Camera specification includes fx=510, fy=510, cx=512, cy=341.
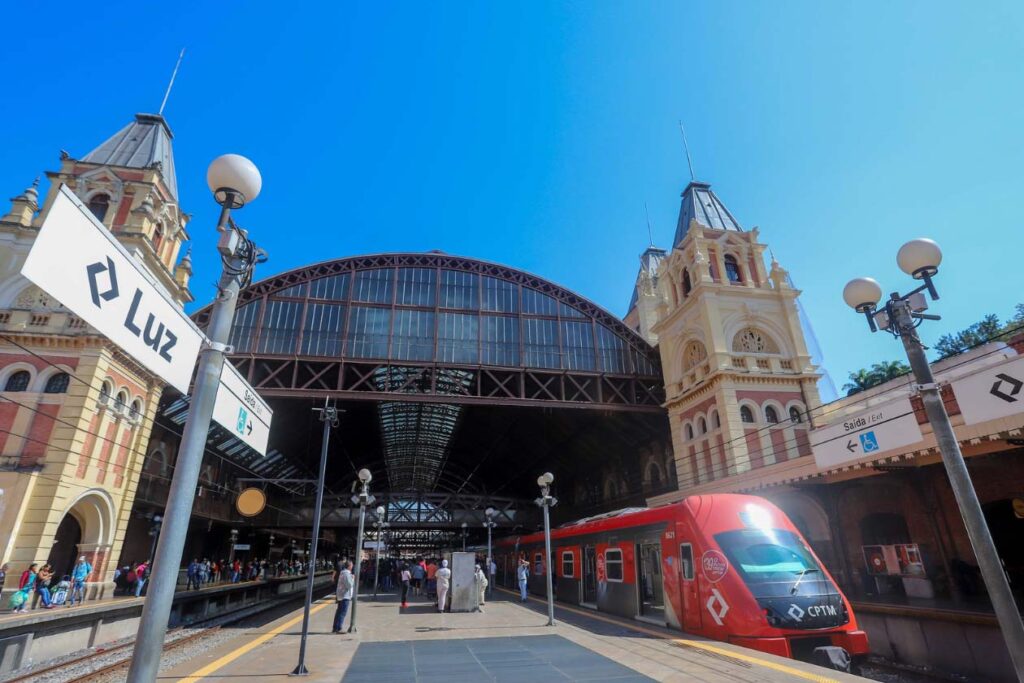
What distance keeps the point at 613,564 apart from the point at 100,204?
27981 mm

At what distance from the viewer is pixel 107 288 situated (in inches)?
119

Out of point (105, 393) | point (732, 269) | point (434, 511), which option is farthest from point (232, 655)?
point (434, 511)

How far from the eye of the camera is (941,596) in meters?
14.9

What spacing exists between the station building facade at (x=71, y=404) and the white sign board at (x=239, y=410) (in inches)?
658

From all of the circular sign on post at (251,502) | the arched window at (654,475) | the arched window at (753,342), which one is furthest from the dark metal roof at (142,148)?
the arched window at (654,475)

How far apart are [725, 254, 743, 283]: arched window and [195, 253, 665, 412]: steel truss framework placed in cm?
641

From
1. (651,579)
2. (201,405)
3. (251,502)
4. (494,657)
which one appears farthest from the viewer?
(651,579)

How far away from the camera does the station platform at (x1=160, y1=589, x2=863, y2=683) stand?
733cm

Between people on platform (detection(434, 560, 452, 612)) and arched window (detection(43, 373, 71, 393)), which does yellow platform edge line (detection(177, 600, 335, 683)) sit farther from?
arched window (detection(43, 373, 71, 393))

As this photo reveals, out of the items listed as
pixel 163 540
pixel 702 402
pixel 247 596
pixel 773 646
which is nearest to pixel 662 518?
pixel 773 646

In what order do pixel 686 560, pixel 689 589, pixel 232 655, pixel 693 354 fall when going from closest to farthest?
pixel 232 655 < pixel 689 589 < pixel 686 560 < pixel 693 354

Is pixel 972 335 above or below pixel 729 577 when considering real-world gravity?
above

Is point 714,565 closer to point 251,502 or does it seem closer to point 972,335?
point 251,502

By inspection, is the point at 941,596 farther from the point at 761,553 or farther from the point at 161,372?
the point at 161,372
